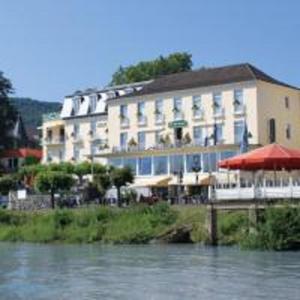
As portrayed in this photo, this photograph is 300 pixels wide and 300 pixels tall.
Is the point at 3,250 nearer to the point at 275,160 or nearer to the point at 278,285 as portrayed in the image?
the point at 275,160

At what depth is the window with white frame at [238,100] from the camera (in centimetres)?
7525

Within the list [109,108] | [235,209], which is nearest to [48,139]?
[109,108]

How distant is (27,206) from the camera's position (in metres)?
70.6

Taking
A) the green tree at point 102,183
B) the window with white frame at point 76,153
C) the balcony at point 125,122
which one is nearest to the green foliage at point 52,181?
the green tree at point 102,183

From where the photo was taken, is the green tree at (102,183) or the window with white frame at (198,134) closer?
the green tree at (102,183)

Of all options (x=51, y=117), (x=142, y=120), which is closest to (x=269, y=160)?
(x=142, y=120)

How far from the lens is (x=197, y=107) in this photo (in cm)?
7838

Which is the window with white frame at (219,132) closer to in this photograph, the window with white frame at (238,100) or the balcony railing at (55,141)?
the window with white frame at (238,100)

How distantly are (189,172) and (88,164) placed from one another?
376 inches

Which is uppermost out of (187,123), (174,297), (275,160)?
(187,123)

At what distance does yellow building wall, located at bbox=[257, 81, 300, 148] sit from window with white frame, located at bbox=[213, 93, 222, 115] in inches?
157

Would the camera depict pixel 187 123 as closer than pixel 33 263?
No

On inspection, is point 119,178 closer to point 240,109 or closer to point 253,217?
point 240,109

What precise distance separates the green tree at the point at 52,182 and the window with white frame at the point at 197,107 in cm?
1417
